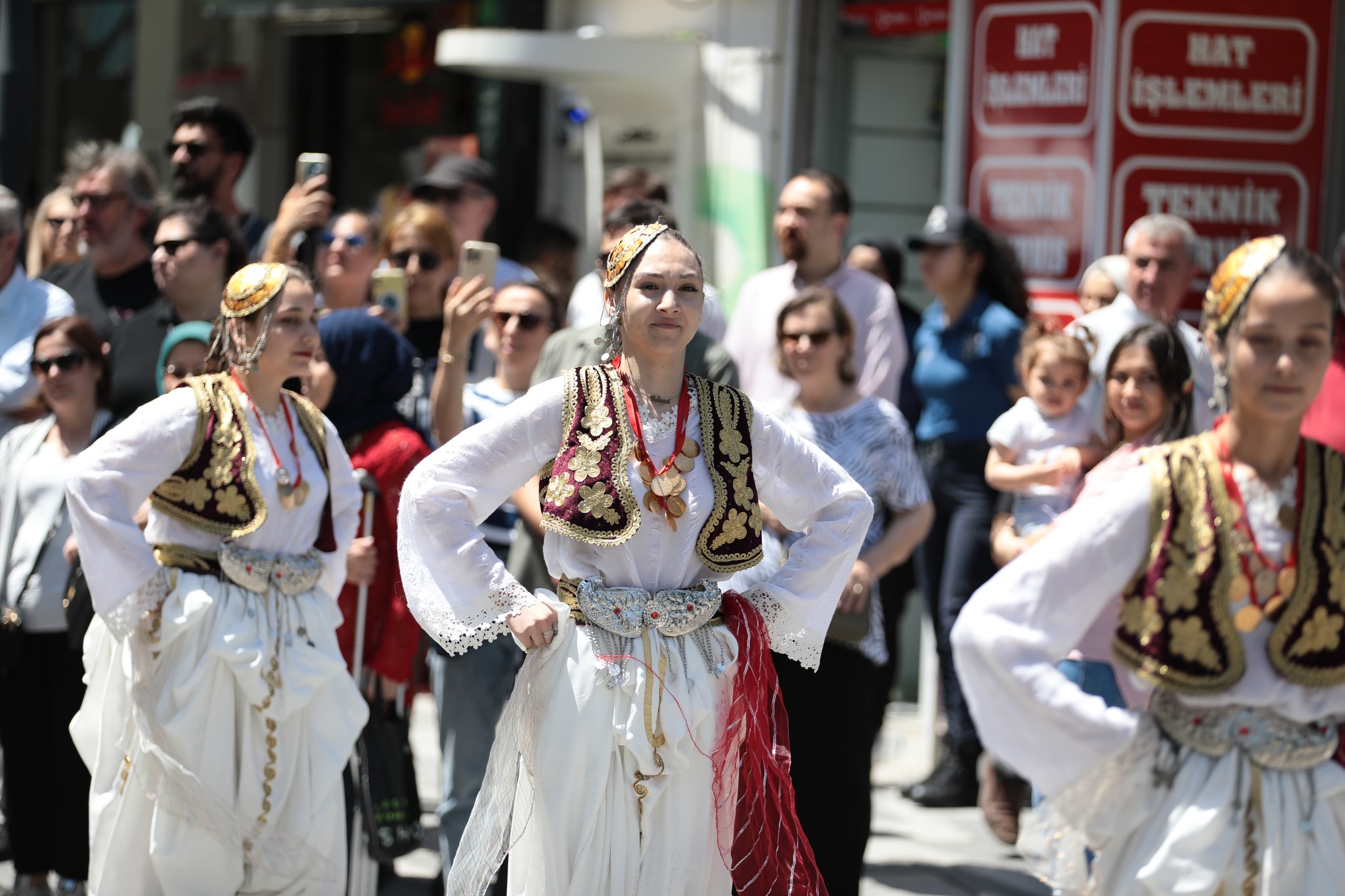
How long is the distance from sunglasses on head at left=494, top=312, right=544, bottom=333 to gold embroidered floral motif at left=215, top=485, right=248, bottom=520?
1333mm

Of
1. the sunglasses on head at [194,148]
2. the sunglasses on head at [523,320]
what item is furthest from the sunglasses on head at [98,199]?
the sunglasses on head at [523,320]

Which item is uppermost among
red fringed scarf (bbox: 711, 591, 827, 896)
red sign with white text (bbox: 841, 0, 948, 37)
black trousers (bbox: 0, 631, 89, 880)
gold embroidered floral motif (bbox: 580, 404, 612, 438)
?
red sign with white text (bbox: 841, 0, 948, 37)

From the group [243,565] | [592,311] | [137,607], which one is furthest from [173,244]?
[137,607]

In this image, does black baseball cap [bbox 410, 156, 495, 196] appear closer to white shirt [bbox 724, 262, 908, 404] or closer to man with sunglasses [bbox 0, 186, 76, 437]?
white shirt [bbox 724, 262, 908, 404]

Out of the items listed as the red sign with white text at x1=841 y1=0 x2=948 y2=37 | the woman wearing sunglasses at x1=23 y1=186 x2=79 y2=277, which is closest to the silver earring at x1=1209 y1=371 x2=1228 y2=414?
the woman wearing sunglasses at x1=23 y1=186 x2=79 y2=277

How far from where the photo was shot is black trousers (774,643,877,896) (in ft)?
16.9

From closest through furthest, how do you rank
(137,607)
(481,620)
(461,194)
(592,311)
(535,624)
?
(535,624) → (481,620) → (137,607) → (592,311) → (461,194)

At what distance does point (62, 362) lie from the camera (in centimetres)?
564

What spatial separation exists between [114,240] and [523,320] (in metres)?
2.13

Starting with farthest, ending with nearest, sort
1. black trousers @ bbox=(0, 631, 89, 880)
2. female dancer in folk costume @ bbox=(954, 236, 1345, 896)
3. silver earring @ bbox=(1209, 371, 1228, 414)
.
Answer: black trousers @ bbox=(0, 631, 89, 880), silver earring @ bbox=(1209, 371, 1228, 414), female dancer in folk costume @ bbox=(954, 236, 1345, 896)

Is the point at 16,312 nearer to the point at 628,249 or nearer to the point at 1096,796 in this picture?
the point at 628,249

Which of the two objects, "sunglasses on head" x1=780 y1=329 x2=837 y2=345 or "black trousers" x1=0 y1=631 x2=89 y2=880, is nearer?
"sunglasses on head" x1=780 y1=329 x2=837 y2=345

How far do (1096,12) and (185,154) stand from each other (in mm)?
4023

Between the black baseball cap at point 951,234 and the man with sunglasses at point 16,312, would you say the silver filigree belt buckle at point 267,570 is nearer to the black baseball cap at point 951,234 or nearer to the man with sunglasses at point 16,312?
the man with sunglasses at point 16,312
